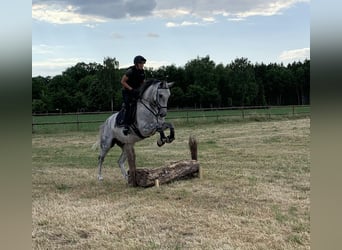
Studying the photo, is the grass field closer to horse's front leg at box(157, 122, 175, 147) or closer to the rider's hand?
horse's front leg at box(157, 122, 175, 147)

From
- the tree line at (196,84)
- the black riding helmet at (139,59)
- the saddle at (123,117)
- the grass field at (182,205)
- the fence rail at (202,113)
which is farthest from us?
the fence rail at (202,113)

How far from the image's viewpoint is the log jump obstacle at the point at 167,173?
5.90 m

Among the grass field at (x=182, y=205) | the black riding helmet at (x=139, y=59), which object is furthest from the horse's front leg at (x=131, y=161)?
the black riding helmet at (x=139, y=59)

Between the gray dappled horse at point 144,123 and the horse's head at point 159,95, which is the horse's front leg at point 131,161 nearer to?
the gray dappled horse at point 144,123

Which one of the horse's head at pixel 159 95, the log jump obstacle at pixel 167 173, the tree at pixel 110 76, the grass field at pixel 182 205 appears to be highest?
the tree at pixel 110 76

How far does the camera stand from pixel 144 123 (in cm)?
564

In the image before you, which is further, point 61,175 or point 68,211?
point 61,175

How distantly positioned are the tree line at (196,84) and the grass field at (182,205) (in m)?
1.24

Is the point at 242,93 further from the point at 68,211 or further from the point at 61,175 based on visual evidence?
the point at 61,175

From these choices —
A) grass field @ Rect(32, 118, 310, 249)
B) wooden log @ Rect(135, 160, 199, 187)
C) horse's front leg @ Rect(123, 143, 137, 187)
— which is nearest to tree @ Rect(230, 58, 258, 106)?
grass field @ Rect(32, 118, 310, 249)

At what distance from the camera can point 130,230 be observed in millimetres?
3879

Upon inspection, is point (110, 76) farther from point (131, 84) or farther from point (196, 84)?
point (196, 84)
